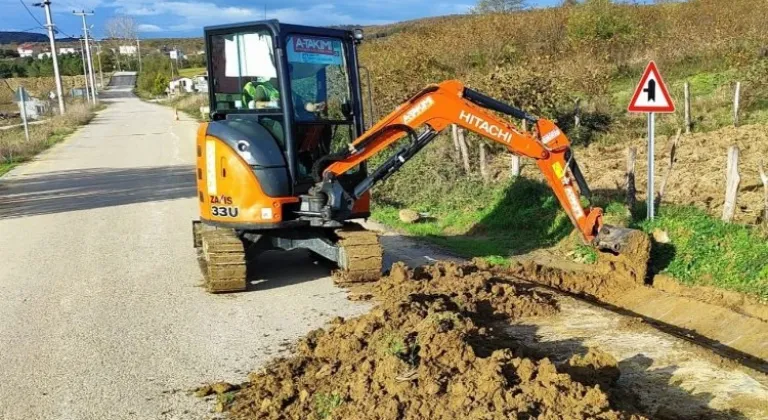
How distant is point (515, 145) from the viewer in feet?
A: 25.4

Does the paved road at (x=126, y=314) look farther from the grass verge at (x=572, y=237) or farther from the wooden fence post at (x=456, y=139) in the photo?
the wooden fence post at (x=456, y=139)

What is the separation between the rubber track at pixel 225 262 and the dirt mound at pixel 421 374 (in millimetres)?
1747

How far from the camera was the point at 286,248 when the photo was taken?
8.13m

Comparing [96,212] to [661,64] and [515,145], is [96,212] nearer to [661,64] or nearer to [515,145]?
[515,145]

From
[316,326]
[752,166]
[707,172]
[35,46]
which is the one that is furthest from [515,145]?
[35,46]

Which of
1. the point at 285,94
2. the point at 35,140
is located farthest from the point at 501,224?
the point at 35,140

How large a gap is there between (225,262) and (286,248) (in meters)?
0.81

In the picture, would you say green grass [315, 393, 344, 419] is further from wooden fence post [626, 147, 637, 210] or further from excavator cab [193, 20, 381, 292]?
wooden fence post [626, 147, 637, 210]

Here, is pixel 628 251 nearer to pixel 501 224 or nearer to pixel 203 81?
pixel 501 224

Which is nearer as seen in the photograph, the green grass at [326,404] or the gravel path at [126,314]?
the green grass at [326,404]

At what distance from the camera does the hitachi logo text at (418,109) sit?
25.2 feet

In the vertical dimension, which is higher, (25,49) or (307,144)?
(25,49)


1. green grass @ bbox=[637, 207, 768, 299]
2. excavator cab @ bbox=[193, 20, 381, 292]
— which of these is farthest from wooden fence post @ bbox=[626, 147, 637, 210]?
excavator cab @ bbox=[193, 20, 381, 292]

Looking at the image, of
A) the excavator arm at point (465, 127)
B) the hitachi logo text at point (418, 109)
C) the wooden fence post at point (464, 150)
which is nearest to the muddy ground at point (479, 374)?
the excavator arm at point (465, 127)
